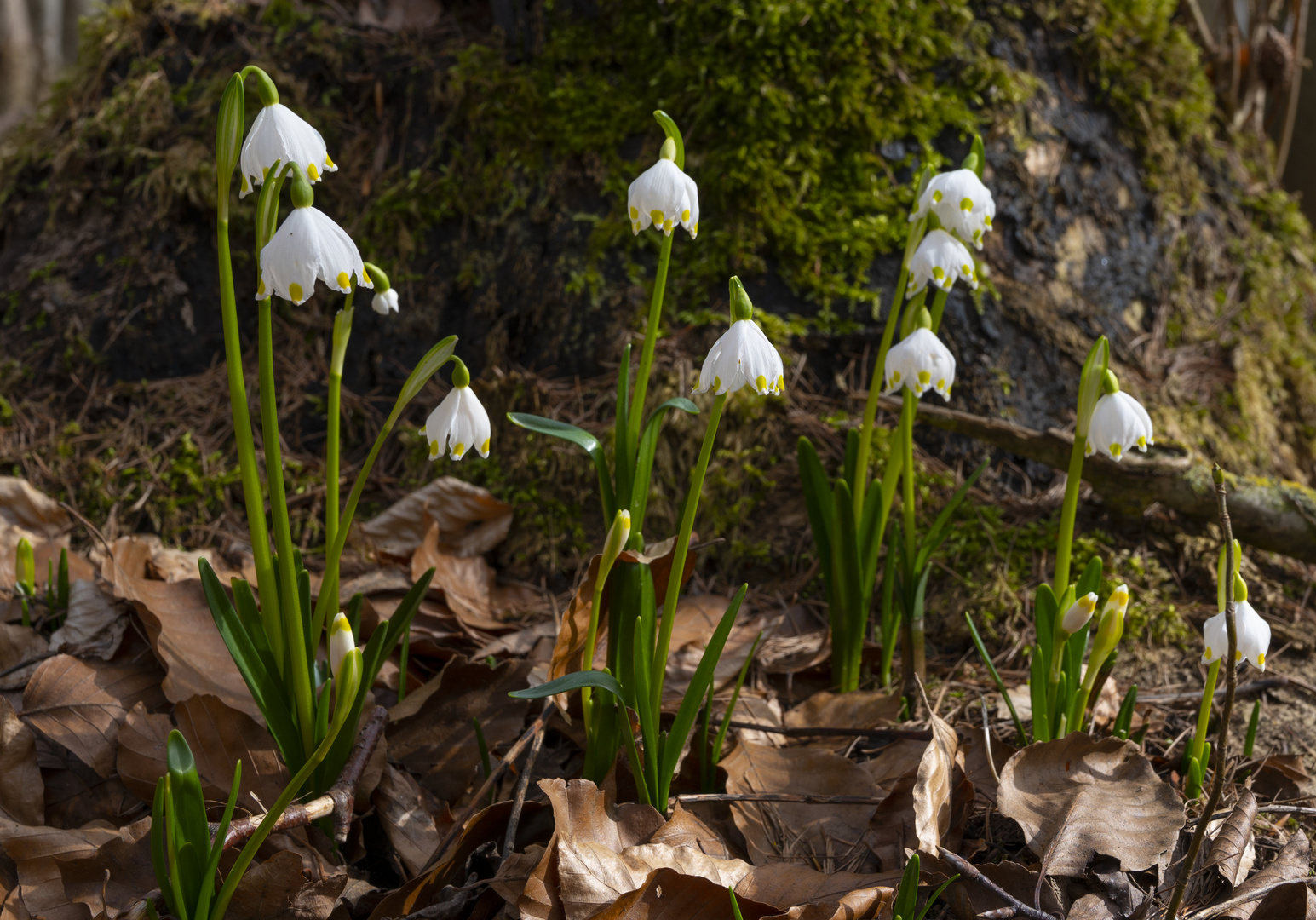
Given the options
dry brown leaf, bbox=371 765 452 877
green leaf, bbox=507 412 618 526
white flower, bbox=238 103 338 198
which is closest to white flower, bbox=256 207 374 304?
white flower, bbox=238 103 338 198

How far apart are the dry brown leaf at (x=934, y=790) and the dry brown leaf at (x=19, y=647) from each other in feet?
5.86

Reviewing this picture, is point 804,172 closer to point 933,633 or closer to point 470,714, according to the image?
point 933,633

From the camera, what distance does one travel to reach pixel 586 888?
123cm

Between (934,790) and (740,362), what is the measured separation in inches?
30.7

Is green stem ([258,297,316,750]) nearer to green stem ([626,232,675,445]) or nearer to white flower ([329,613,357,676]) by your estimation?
white flower ([329,613,357,676])

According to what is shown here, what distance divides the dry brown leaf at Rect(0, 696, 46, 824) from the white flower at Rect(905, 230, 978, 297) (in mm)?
1914

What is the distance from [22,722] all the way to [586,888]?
1118 millimetres

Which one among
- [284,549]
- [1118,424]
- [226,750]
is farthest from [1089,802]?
[226,750]

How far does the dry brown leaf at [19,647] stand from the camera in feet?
5.92

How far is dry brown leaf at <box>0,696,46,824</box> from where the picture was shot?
1.48 m

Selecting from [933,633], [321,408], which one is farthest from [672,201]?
[321,408]

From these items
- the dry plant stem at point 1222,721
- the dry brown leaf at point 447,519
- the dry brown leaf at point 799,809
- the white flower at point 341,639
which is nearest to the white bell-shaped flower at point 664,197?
the white flower at point 341,639

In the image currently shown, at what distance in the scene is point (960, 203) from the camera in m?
1.73

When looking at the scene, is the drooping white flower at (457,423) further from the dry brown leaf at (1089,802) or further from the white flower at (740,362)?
the dry brown leaf at (1089,802)
